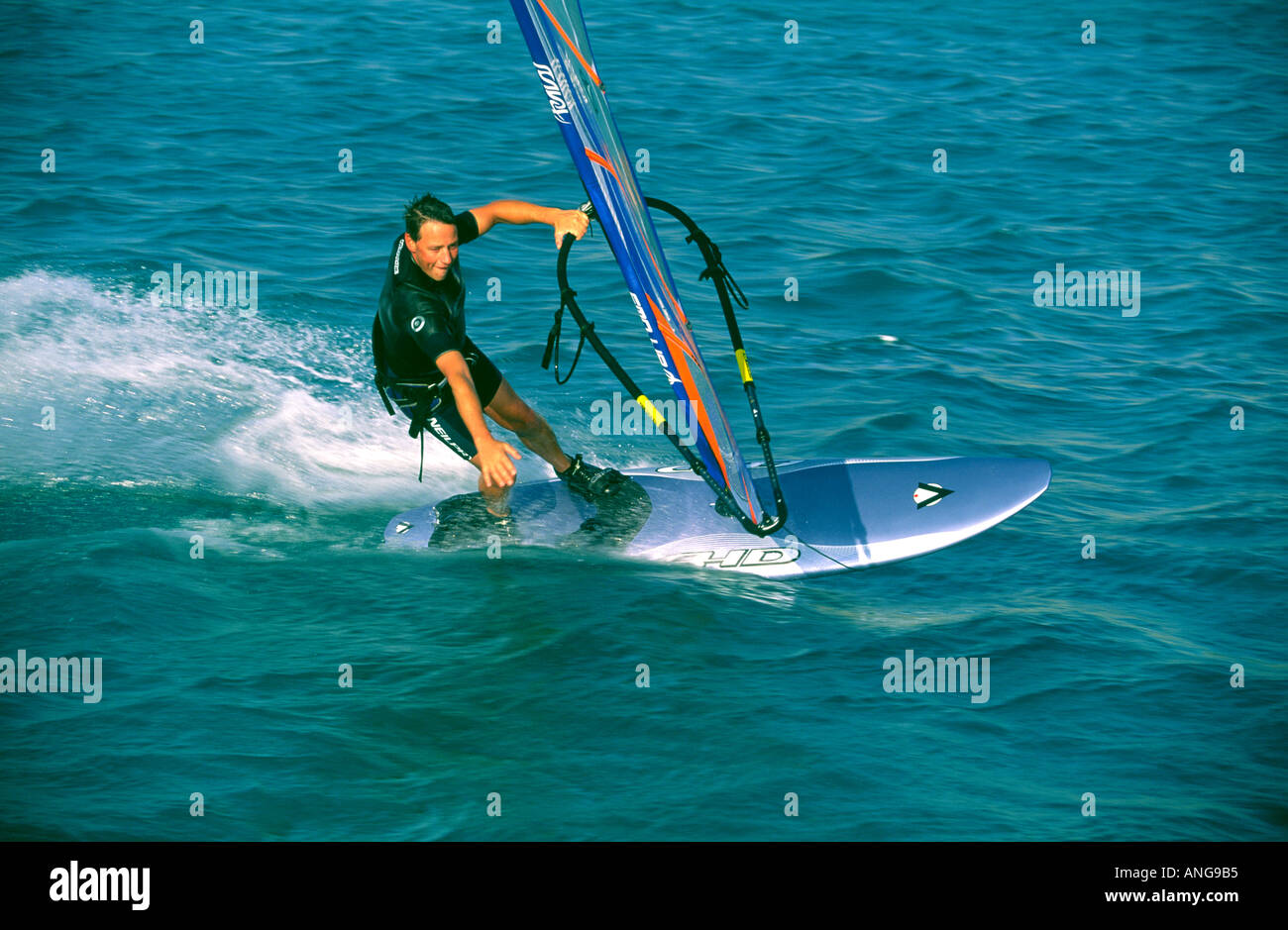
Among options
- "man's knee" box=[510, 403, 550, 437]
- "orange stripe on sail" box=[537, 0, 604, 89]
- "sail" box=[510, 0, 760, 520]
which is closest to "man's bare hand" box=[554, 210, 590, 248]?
"sail" box=[510, 0, 760, 520]

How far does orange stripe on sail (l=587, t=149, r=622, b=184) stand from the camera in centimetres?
576

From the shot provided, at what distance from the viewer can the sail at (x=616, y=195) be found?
5707 mm

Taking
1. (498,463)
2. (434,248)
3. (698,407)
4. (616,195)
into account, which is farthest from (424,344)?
(698,407)

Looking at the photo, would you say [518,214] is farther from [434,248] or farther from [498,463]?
[498,463]

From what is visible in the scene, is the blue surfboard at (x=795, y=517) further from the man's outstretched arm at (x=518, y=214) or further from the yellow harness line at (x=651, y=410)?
the man's outstretched arm at (x=518, y=214)

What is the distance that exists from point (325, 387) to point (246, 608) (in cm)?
296

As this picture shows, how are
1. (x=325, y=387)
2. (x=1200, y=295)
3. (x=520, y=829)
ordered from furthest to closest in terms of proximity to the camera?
(x=1200, y=295) < (x=325, y=387) < (x=520, y=829)

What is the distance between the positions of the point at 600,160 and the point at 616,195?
0.17 metres

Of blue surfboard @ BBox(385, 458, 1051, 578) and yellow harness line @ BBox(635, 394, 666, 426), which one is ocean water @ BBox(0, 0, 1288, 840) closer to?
blue surfboard @ BBox(385, 458, 1051, 578)

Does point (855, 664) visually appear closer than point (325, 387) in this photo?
Yes

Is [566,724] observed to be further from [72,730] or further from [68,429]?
[68,429]

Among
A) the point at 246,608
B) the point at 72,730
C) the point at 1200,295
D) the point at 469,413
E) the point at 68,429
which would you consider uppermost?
the point at 1200,295

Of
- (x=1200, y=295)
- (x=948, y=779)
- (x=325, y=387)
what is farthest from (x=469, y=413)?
(x=1200, y=295)

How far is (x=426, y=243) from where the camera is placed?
6.52 m
